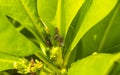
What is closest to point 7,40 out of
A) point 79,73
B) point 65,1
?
point 65,1

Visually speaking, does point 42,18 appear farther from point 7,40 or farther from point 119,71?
point 119,71

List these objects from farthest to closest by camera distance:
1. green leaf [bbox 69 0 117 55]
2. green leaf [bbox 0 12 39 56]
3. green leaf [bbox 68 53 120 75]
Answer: green leaf [bbox 0 12 39 56] < green leaf [bbox 69 0 117 55] < green leaf [bbox 68 53 120 75]

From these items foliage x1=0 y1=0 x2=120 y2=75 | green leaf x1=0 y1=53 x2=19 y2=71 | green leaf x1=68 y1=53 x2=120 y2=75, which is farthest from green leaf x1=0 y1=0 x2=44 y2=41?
green leaf x1=68 y1=53 x2=120 y2=75

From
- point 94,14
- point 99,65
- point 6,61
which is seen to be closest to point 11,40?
point 6,61

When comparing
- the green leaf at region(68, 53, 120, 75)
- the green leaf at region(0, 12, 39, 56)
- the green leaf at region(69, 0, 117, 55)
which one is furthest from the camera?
the green leaf at region(0, 12, 39, 56)

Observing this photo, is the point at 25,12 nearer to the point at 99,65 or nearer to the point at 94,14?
the point at 94,14

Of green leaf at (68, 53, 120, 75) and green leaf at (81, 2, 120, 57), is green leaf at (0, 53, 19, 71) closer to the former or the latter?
green leaf at (81, 2, 120, 57)

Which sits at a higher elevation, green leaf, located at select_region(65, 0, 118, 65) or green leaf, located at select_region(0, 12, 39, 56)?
green leaf, located at select_region(65, 0, 118, 65)

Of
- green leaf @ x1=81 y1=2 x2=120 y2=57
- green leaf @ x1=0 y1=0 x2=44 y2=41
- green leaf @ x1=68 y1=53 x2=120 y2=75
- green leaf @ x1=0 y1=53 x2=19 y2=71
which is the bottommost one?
green leaf @ x1=0 y1=53 x2=19 y2=71

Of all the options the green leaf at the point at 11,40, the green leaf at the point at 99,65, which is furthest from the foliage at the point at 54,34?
the green leaf at the point at 99,65
